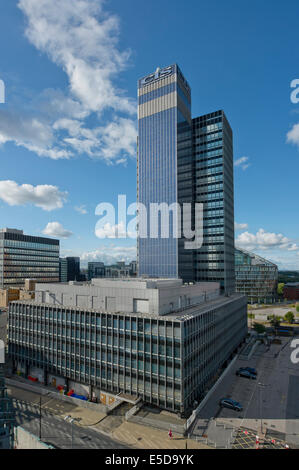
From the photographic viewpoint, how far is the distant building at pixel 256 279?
7151 inches

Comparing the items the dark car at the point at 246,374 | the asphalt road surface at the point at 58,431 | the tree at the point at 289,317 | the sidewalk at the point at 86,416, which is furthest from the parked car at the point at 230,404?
the tree at the point at 289,317

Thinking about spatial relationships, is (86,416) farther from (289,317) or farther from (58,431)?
(289,317)

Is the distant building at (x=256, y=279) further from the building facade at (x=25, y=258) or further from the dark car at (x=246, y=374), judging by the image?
the building facade at (x=25, y=258)

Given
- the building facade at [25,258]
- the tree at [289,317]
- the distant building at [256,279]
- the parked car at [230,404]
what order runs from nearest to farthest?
the parked car at [230,404]
the tree at [289,317]
the building facade at [25,258]
the distant building at [256,279]

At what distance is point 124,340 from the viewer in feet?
161

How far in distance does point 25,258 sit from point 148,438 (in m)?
156

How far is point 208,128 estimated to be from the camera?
343 feet

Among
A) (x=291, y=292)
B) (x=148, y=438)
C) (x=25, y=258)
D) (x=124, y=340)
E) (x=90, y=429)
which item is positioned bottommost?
(x=291, y=292)

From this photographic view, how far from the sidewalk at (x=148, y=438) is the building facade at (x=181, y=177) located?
60.1 meters

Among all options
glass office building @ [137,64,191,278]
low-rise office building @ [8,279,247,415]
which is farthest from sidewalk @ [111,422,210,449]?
glass office building @ [137,64,191,278]

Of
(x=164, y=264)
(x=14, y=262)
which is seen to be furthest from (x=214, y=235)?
(x=14, y=262)

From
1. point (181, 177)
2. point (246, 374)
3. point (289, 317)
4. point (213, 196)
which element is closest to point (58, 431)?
point (246, 374)
